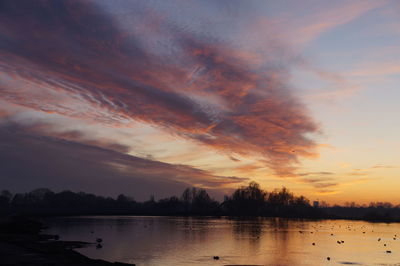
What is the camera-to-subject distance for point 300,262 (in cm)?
6153

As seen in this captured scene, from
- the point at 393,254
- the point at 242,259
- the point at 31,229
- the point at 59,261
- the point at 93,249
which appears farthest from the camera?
the point at 31,229

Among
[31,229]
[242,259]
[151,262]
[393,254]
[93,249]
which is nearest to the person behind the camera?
[151,262]

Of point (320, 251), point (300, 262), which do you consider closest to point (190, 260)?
point (300, 262)

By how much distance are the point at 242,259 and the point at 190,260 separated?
8.92m

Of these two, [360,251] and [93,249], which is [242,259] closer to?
[93,249]

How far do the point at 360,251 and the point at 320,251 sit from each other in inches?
397

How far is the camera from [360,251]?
79.9 m

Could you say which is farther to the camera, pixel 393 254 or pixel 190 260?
pixel 393 254

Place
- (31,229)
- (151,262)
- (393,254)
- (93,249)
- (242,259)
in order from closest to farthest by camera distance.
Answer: (151,262) < (242,259) < (93,249) < (393,254) < (31,229)

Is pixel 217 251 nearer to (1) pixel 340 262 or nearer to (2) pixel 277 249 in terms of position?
(2) pixel 277 249

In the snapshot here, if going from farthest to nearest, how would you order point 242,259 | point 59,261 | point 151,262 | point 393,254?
point 393,254, point 242,259, point 151,262, point 59,261

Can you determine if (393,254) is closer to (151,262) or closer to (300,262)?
(300,262)

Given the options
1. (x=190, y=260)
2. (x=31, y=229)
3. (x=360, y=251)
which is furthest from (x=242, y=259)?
(x=31, y=229)

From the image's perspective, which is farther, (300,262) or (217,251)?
(217,251)
